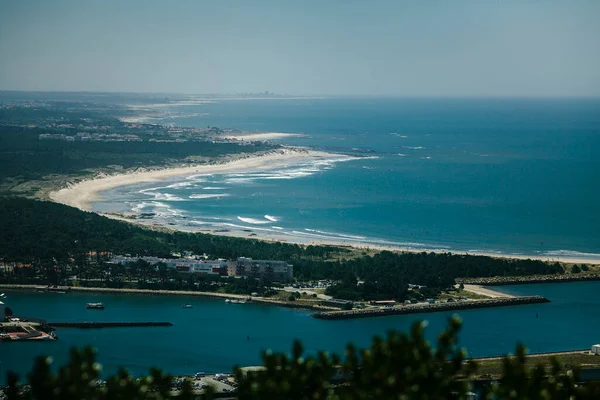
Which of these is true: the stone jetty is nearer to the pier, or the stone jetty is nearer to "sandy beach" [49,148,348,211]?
the pier

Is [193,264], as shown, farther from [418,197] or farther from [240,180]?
[240,180]

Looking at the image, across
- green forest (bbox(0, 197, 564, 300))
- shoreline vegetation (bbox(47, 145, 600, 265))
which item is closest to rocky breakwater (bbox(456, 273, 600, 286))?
green forest (bbox(0, 197, 564, 300))

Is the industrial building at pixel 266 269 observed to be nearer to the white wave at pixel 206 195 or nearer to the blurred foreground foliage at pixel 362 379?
the white wave at pixel 206 195

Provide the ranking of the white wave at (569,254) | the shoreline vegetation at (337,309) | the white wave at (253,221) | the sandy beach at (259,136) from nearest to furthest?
the shoreline vegetation at (337,309)
the white wave at (569,254)
the white wave at (253,221)
the sandy beach at (259,136)

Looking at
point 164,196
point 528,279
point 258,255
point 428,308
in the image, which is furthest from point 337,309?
point 164,196

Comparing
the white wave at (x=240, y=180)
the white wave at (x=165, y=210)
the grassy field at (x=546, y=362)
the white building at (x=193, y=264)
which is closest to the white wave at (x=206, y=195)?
the white wave at (x=165, y=210)
